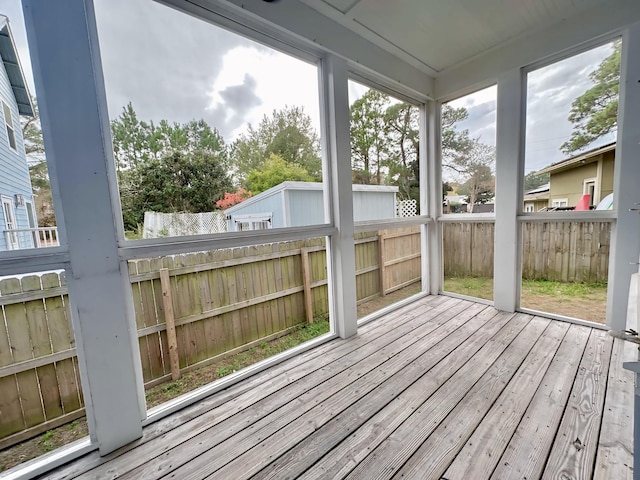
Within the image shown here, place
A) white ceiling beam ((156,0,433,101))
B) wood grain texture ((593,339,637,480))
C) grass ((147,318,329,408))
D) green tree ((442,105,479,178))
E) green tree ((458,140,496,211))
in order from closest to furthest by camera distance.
A: wood grain texture ((593,339,637,480))
white ceiling beam ((156,0,433,101))
grass ((147,318,329,408))
green tree ((458,140,496,211))
green tree ((442,105,479,178))

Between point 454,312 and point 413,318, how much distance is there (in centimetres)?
48

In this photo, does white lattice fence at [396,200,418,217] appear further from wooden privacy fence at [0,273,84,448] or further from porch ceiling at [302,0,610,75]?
wooden privacy fence at [0,273,84,448]

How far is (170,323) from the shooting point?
1800 mm

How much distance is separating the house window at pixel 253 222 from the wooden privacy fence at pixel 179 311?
0.34m

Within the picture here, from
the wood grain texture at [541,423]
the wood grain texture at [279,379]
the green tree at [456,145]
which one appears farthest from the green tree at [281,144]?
the wood grain texture at [541,423]

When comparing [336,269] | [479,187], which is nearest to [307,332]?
[336,269]

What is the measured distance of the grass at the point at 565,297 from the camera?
233cm

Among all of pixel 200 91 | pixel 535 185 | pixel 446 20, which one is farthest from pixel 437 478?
pixel 446 20

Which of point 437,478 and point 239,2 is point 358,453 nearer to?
point 437,478

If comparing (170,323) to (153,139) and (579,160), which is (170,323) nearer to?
(153,139)

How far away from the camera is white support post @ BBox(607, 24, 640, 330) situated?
76.9 inches

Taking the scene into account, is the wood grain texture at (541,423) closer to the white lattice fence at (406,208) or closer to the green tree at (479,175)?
the green tree at (479,175)

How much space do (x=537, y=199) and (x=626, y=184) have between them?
1.89 feet

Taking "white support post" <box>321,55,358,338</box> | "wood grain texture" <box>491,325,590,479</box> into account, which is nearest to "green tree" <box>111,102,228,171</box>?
"white support post" <box>321,55,358,338</box>
